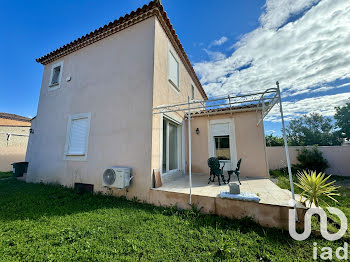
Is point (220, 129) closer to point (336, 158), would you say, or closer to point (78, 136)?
point (78, 136)

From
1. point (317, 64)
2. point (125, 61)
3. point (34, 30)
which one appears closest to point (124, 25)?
point (125, 61)

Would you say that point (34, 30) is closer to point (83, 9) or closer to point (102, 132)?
point (83, 9)

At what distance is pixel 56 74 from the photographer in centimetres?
873

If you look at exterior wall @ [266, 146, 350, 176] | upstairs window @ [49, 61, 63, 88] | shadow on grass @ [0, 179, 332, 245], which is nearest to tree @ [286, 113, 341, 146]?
exterior wall @ [266, 146, 350, 176]

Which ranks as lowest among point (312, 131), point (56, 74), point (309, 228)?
point (309, 228)

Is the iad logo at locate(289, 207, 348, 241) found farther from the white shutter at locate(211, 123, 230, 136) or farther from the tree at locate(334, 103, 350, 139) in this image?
the tree at locate(334, 103, 350, 139)

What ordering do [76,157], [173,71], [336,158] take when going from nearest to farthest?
1. [76,157]
2. [173,71]
3. [336,158]

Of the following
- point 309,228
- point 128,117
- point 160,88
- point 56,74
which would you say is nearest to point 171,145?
point 128,117

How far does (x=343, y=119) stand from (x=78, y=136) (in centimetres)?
4150

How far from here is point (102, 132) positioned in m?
6.07

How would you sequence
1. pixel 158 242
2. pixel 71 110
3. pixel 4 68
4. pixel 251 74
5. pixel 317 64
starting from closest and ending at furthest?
pixel 158 242, pixel 71 110, pixel 317 64, pixel 251 74, pixel 4 68

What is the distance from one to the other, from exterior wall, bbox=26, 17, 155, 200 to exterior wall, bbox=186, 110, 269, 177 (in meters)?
4.42

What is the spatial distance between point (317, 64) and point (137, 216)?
1259cm

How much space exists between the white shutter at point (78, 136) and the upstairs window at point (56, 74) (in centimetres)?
328
